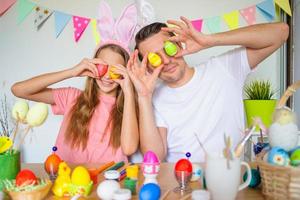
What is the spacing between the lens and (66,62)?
188cm

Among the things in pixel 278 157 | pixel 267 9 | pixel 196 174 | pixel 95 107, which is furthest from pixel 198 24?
pixel 278 157

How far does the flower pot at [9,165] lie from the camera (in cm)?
76

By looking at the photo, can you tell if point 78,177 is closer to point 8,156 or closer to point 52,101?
point 8,156

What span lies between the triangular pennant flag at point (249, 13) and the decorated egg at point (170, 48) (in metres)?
0.87

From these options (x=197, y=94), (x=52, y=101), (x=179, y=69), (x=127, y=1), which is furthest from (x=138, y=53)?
(x=127, y=1)

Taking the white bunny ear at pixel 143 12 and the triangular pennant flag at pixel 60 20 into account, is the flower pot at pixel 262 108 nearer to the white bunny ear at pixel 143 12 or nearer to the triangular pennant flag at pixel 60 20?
the white bunny ear at pixel 143 12

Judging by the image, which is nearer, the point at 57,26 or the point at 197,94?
the point at 197,94

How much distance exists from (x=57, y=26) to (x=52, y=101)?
658 mm

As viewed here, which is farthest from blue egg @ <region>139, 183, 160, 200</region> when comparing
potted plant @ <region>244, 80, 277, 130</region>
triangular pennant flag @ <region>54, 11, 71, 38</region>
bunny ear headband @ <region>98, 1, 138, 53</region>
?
triangular pennant flag @ <region>54, 11, 71, 38</region>

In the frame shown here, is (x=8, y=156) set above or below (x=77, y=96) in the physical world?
below

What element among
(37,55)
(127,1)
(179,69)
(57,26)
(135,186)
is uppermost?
(127,1)

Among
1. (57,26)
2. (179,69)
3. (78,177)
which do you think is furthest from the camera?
(57,26)

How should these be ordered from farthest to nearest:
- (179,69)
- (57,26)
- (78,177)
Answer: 1. (57,26)
2. (179,69)
3. (78,177)

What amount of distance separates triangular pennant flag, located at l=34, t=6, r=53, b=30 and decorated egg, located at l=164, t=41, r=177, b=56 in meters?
0.95
